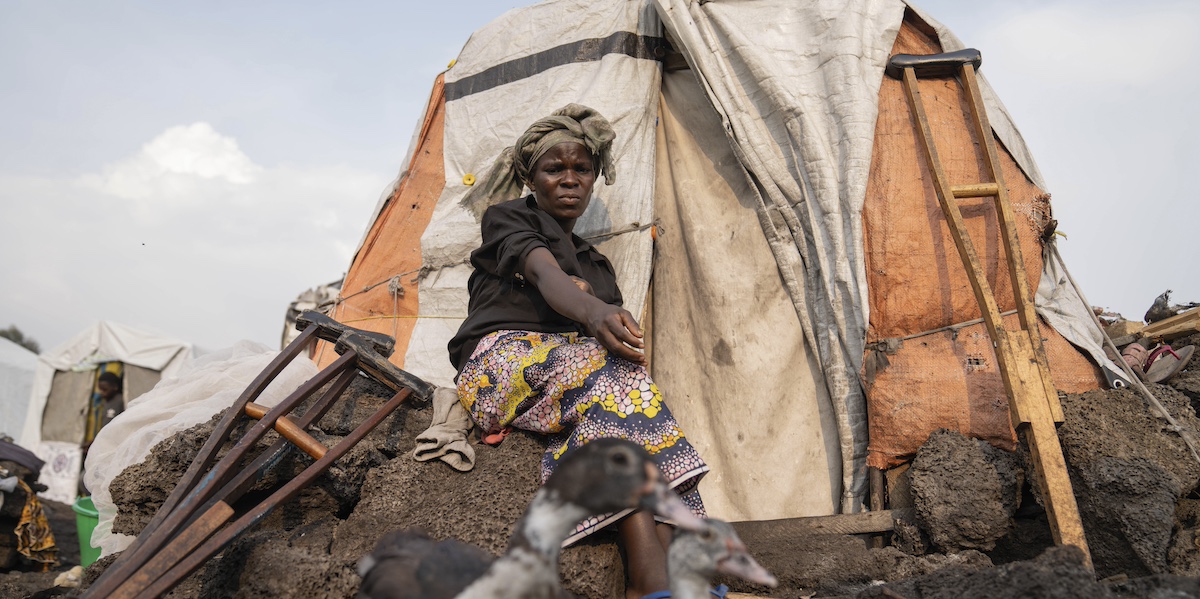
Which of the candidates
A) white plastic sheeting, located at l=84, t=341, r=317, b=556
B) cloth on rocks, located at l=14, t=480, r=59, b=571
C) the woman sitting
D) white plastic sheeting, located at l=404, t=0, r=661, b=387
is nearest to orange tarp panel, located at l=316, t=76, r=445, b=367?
white plastic sheeting, located at l=404, t=0, r=661, b=387

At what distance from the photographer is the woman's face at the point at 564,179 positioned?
3.03 meters

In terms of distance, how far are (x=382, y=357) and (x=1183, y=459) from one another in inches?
115

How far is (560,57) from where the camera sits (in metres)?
4.39

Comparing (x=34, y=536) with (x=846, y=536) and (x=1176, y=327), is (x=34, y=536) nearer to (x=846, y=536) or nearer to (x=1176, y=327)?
(x=846, y=536)

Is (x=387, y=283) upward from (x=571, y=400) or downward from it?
upward

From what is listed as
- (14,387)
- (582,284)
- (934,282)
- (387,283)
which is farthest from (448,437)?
(14,387)

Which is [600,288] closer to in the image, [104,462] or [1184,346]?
[104,462]

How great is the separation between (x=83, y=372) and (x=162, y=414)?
37.3 ft

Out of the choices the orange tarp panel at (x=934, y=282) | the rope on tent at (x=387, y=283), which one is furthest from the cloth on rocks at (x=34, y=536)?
the orange tarp panel at (x=934, y=282)

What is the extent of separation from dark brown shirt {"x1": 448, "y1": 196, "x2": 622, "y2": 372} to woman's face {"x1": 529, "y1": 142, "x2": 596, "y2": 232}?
0.31ft

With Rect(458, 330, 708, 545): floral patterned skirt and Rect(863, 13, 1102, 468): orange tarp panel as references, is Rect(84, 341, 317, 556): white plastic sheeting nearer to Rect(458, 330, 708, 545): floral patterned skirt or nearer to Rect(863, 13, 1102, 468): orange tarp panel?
Rect(458, 330, 708, 545): floral patterned skirt

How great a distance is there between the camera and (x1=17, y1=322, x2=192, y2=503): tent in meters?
12.0

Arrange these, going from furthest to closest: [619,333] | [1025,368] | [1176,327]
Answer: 1. [1176,327]
2. [1025,368]
3. [619,333]

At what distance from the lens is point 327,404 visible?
2.76 meters
